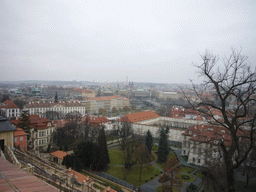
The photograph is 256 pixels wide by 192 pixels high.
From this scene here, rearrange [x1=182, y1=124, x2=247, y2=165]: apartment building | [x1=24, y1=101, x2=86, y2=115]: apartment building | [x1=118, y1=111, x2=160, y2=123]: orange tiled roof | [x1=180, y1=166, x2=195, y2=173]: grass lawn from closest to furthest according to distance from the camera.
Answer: [x1=182, y1=124, x2=247, y2=165]: apartment building
[x1=180, y1=166, x2=195, y2=173]: grass lawn
[x1=118, y1=111, x2=160, y2=123]: orange tiled roof
[x1=24, y1=101, x2=86, y2=115]: apartment building

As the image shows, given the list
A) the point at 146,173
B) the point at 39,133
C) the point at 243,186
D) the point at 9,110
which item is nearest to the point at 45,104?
the point at 9,110

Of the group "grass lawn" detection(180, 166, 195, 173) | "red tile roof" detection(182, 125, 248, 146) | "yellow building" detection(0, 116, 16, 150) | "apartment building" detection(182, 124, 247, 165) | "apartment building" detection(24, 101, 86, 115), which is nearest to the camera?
"apartment building" detection(182, 124, 247, 165)

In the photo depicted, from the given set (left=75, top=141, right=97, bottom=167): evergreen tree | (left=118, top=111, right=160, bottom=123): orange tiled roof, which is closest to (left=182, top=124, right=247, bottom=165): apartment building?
(left=75, top=141, right=97, bottom=167): evergreen tree

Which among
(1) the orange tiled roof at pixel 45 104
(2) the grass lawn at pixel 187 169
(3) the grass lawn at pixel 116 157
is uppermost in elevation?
(1) the orange tiled roof at pixel 45 104

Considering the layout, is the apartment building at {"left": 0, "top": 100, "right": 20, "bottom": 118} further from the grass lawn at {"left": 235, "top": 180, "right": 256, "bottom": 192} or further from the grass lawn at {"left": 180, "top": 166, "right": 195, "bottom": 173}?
the grass lawn at {"left": 235, "top": 180, "right": 256, "bottom": 192}

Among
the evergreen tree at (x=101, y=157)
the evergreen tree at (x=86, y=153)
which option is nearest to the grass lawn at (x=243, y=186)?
the evergreen tree at (x=101, y=157)

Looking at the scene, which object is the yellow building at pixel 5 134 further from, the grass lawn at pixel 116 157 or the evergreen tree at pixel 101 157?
the grass lawn at pixel 116 157
